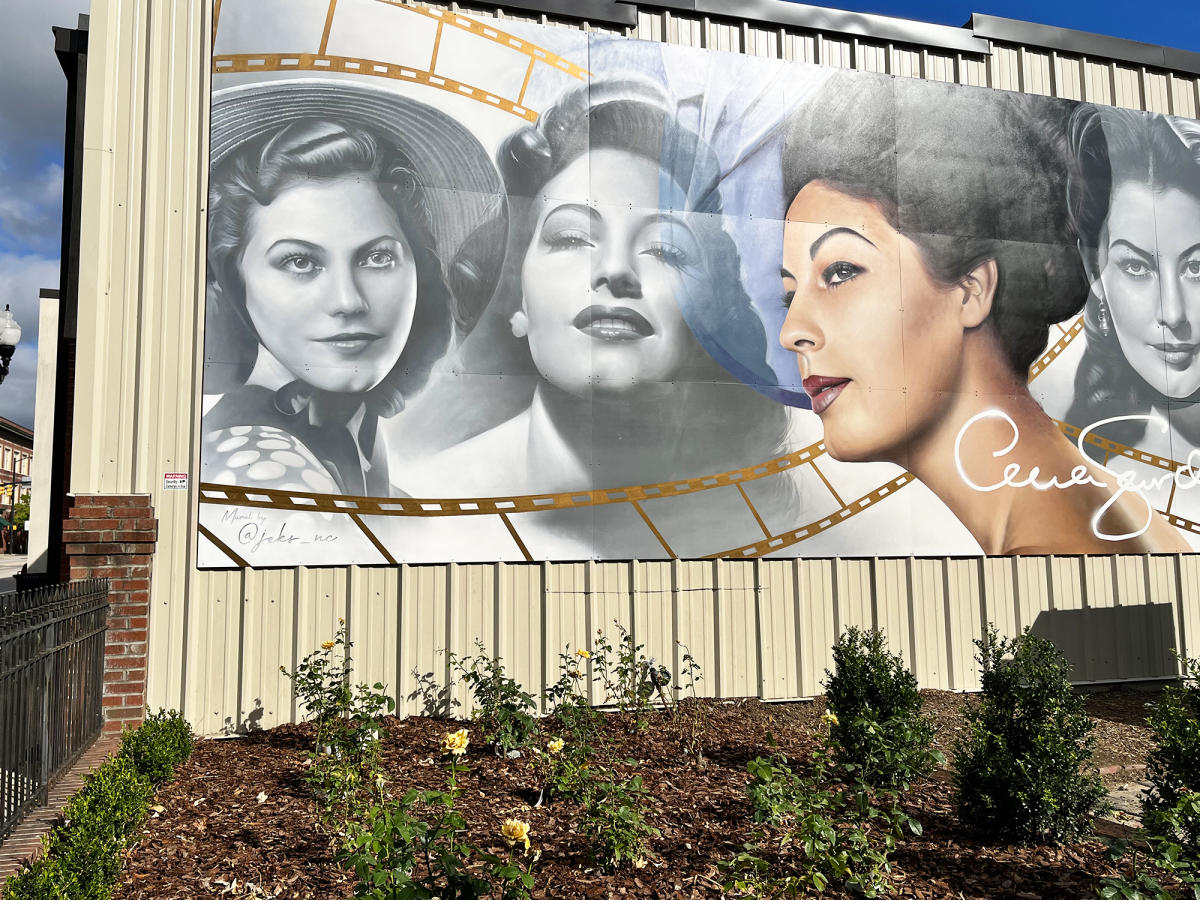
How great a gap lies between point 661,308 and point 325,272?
277 cm

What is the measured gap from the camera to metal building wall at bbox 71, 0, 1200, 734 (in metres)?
6.38

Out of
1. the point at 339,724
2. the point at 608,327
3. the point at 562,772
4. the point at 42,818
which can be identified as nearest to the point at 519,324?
the point at 608,327

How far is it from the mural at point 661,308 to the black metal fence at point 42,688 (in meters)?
1.38

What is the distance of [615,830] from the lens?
3699 mm

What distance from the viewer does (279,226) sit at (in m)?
6.71

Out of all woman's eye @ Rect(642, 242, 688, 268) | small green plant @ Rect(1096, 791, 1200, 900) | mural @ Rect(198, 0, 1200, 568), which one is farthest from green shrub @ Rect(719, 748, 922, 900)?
woman's eye @ Rect(642, 242, 688, 268)

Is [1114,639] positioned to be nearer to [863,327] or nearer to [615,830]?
[863,327]

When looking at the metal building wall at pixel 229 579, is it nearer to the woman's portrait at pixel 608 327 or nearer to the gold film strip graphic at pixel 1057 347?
the woman's portrait at pixel 608 327

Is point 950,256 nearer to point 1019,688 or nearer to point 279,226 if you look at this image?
point 1019,688

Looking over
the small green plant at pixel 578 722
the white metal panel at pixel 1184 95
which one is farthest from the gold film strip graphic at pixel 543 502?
the white metal panel at pixel 1184 95

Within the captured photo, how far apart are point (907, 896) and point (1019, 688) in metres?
1.34

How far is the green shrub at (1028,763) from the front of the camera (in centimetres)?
399

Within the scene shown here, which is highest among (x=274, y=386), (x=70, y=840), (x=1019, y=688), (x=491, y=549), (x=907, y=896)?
(x=274, y=386)

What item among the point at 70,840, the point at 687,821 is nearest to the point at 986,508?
the point at 687,821
